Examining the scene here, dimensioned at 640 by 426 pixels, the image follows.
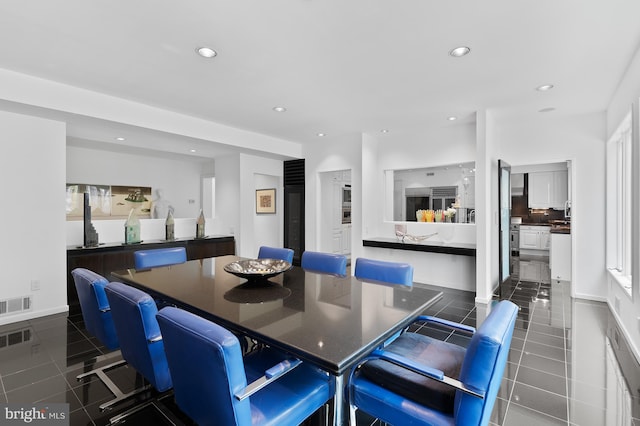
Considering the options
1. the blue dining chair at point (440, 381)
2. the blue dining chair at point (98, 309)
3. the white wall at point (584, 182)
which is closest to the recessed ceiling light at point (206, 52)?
the blue dining chair at point (98, 309)

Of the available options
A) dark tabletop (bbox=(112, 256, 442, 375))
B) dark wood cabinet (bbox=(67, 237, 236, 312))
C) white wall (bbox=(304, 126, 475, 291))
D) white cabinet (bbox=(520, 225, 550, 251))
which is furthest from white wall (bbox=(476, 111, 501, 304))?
dark wood cabinet (bbox=(67, 237, 236, 312))

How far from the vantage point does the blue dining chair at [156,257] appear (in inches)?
127

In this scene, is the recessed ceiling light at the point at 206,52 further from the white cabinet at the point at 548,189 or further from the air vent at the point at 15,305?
the white cabinet at the point at 548,189

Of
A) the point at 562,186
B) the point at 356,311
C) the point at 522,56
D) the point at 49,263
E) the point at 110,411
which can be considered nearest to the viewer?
the point at 356,311

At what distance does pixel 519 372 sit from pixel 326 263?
6.02ft

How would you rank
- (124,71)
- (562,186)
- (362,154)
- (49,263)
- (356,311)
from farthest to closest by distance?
(562,186)
(362,154)
(49,263)
(124,71)
(356,311)

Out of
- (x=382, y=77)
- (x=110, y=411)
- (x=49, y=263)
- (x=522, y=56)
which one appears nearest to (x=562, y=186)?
(x=522, y=56)

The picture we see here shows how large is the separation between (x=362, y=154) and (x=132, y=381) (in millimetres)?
4718

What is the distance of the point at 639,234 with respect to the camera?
2.67 m

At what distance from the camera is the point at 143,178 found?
24.3ft

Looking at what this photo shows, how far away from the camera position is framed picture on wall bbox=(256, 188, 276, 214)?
7.27 metres

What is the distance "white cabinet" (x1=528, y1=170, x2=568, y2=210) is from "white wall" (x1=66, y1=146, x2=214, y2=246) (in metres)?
7.92

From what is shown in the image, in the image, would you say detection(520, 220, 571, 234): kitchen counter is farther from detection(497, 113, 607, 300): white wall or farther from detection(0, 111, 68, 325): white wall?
detection(0, 111, 68, 325): white wall

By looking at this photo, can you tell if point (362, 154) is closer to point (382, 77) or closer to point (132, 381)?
point (382, 77)
